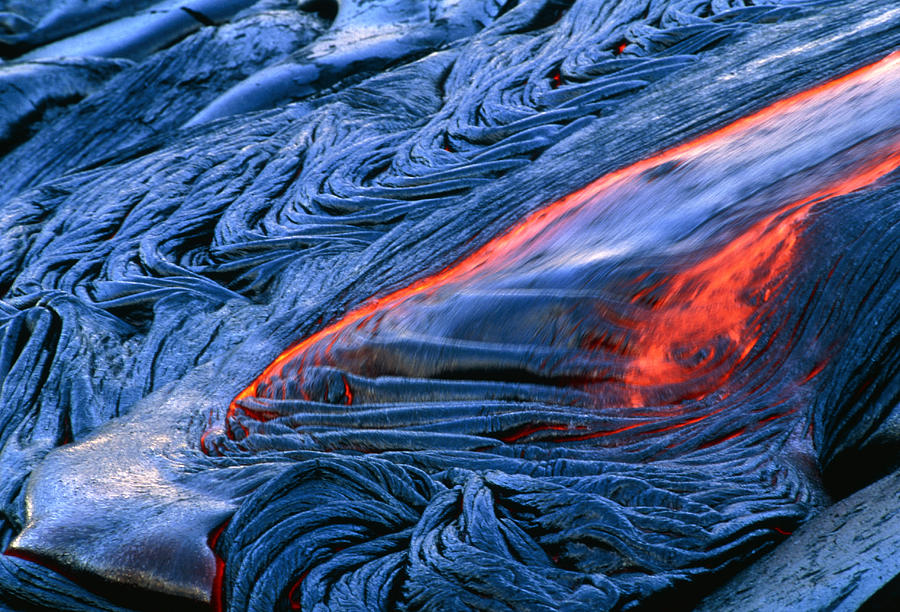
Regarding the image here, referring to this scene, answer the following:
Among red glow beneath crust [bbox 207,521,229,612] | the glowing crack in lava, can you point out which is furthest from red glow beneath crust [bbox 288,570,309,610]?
the glowing crack in lava

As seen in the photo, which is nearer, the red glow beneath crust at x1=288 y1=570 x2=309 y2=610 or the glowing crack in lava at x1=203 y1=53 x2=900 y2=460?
the red glow beneath crust at x1=288 y1=570 x2=309 y2=610

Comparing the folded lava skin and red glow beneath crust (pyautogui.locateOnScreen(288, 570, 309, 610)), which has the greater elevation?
the folded lava skin

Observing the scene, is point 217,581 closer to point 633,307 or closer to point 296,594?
point 296,594

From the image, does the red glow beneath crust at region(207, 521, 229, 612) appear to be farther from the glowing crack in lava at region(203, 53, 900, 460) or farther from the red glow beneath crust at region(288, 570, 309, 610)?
the glowing crack in lava at region(203, 53, 900, 460)

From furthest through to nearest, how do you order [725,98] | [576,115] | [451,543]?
1. [576,115]
2. [725,98]
3. [451,543]

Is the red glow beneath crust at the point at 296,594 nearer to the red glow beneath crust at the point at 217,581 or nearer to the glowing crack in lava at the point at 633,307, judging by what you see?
the red glow beneath crust at the point at 217,581

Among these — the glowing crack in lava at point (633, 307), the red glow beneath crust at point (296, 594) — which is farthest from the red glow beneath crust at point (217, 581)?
the glowing crack in lava at point (633, 307)

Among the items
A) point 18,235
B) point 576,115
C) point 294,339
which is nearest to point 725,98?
point 576,115

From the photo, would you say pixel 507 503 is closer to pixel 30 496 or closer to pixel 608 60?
pixel 30 496
